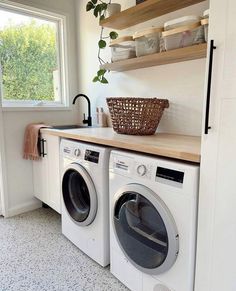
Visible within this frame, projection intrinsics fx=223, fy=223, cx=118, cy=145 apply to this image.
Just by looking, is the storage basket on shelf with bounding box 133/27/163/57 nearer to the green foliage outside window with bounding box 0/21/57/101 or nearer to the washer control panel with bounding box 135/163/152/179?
the washer control panel with bounding box 135/163/152/179

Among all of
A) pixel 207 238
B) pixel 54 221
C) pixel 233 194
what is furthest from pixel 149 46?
pixel 54 221

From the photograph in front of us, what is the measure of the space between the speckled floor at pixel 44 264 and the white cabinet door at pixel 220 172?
695 mm

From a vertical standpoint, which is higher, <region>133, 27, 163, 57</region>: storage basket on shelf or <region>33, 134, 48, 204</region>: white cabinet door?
<region>133, 27, 163, 57</region>: storage basket on shelf

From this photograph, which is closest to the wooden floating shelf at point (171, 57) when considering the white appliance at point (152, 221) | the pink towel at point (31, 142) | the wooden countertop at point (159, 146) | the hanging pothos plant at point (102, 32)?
the hanging pothos plant at point (102, 32)

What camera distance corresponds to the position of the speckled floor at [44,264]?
4.79 ft

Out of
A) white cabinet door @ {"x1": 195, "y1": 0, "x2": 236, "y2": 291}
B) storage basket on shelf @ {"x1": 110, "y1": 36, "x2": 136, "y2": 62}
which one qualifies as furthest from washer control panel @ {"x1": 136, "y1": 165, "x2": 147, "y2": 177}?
storage basket on shelf @ {"x1": 110, "y1": 36, "x2": 136, "y2": 62}

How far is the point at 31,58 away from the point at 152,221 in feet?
7.12

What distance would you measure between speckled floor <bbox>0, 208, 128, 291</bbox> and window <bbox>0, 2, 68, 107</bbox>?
1293 millimetres

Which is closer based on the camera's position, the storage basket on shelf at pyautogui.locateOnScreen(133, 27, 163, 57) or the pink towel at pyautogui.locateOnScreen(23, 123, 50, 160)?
the storage basket on shelf at pyautogui.locateOnScreen(133, 27, 163, 57)

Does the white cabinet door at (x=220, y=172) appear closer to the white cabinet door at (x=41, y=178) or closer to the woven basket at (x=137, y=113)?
the woven basket at (x=137, y=113)

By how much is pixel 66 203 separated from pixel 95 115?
1.13 meters

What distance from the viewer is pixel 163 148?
44.9 inches

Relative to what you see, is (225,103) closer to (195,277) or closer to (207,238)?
(207,238)

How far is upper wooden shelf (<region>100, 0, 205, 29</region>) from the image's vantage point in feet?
5.17
